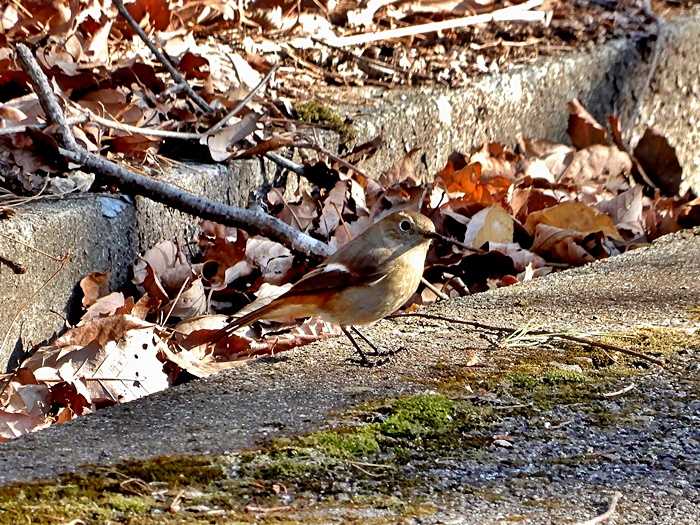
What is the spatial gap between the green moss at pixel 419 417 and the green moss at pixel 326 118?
8.26 ft

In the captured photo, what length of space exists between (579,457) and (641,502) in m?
0.23

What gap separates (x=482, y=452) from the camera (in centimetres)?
250

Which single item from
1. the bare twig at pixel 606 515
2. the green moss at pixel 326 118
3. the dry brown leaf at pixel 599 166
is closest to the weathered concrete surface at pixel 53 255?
the green moss at pixel 326 118

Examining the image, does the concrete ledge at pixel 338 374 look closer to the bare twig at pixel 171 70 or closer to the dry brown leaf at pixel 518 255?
the dry brown leaf at pixel 518 255

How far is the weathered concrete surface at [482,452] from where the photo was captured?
7.55ft

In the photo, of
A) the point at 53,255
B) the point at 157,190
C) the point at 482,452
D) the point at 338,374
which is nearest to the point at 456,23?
the point at 157,190

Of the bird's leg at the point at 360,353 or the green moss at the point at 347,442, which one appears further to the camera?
the bird's leg at the point at 360,353

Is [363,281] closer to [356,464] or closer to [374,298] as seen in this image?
[374,298]

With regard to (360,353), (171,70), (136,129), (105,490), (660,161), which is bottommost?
(660,161)

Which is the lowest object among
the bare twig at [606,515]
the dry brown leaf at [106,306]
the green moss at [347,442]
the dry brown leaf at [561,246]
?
the dry brown leaf at [561,246]

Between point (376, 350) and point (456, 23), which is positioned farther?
point (456, 23)

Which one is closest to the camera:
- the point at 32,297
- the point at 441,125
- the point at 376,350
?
the point at 376,350

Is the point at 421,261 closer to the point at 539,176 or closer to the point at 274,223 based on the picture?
the point at 274,223

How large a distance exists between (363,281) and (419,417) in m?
0.94
